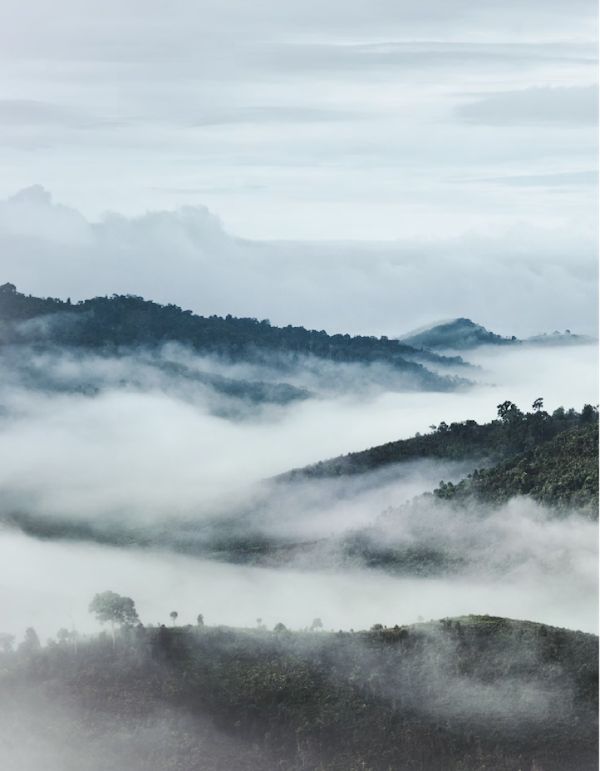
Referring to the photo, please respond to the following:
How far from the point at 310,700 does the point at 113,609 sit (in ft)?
78.3

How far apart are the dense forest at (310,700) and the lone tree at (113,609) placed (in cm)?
312

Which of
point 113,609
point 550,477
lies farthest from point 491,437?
point 113,609

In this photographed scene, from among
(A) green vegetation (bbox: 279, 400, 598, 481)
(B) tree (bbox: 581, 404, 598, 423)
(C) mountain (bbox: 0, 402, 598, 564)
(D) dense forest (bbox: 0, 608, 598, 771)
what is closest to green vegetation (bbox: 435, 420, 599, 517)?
(C) mountain (bbox: 0, 402, 598, 564)

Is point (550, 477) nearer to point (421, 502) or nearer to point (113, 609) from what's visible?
point (421, 502)

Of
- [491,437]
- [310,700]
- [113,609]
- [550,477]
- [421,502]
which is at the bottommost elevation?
[310,700]

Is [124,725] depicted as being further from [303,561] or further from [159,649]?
[303,561]

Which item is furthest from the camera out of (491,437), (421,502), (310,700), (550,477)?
(491,437)

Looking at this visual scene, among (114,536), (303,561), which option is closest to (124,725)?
(303,561)

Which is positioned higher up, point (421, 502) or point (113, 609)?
point (421, 502)

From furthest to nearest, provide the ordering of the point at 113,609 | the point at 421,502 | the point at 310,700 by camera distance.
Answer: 1. the point at 421,502
2. the point at 113,609
3. the point at 310,700

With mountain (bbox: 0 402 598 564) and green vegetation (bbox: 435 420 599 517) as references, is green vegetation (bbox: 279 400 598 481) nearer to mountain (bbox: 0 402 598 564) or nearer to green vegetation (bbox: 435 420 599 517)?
mountain (bbox: 0 402 598 564)

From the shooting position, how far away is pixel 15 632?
12269cm

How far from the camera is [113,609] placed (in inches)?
4592

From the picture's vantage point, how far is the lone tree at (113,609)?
11519cm
